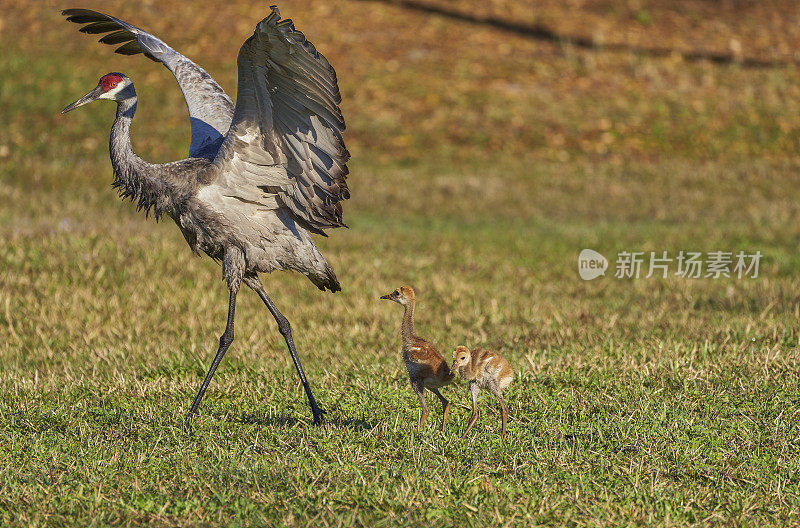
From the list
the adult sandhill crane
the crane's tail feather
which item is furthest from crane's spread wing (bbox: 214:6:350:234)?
the crane's tail feather

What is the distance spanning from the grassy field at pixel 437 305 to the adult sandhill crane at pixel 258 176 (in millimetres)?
771

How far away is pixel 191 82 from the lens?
22.1 feet

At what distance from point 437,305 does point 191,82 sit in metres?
3.17

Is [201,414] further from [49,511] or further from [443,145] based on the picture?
[443,145]

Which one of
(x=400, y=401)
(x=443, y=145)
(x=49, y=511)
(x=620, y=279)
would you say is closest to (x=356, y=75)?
(x=443, y=145)

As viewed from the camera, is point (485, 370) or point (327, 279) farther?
point (327, 279)

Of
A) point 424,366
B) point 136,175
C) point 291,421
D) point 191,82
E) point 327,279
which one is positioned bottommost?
point 291,421

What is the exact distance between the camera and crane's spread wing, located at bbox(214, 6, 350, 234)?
16.2 ft

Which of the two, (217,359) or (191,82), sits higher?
(191,82)

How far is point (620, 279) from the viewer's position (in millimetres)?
10203

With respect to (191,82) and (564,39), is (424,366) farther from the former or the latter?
(564,39)

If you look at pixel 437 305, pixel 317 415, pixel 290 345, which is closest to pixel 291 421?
pixel 317 415

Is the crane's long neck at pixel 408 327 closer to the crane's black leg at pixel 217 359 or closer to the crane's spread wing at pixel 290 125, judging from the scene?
the crane's spread wing at pixel 290 125

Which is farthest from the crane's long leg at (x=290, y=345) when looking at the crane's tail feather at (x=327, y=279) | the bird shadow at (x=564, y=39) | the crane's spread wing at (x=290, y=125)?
the bird shadow at (x=564, y=39)
